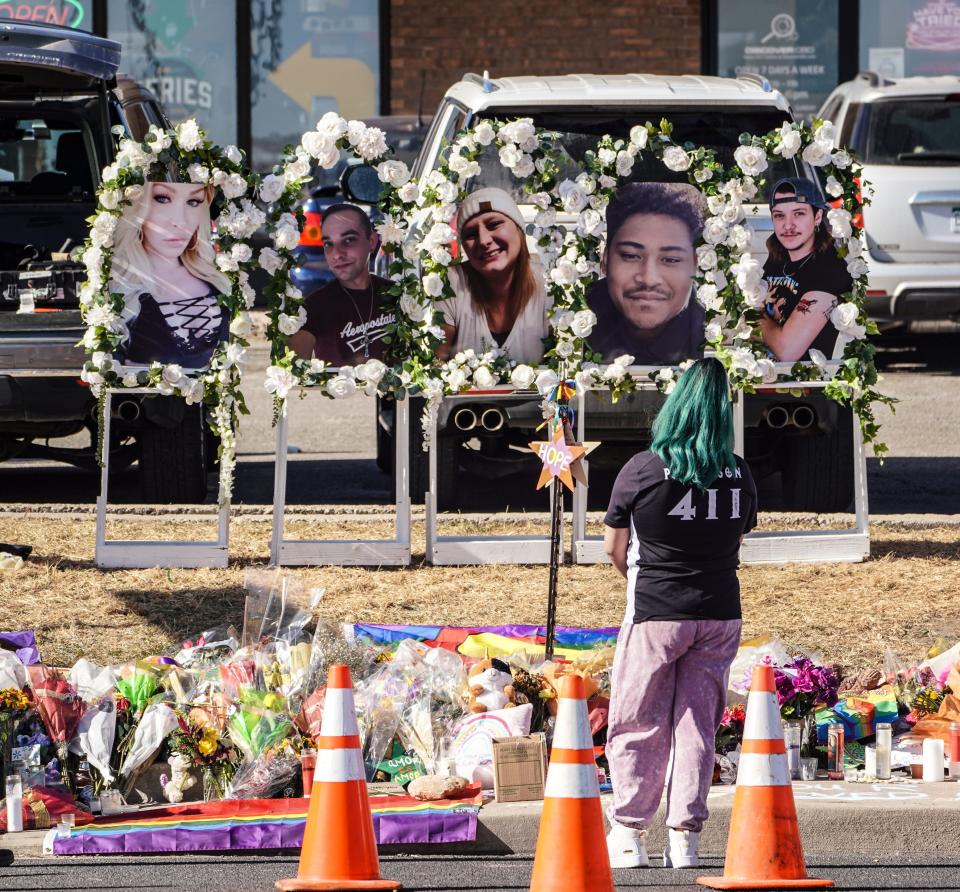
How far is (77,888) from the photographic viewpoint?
16.9ft

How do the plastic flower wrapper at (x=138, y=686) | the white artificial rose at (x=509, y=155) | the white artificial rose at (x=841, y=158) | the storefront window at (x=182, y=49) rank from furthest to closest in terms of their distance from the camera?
the storefront window at (x=182, y=49), the white artificial rose at (x=841, y=158), the white artificial rose at (x=509, y=155), the plastic flower wrapper at (x=138, y=686)

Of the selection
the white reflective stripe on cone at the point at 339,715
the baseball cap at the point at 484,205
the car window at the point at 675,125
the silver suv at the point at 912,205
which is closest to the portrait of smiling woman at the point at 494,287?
the baseball cap at the point at 484,205

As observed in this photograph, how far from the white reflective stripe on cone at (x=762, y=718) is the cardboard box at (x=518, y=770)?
0.95 meters

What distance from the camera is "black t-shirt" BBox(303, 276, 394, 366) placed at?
8633 mm

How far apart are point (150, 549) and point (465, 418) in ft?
5.14

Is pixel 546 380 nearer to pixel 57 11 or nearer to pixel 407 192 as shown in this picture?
pixel 407 192

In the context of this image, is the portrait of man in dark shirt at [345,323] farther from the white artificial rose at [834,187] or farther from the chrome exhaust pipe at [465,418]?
the white artificial rose at [834,187]

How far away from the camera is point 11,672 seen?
6.26 meters

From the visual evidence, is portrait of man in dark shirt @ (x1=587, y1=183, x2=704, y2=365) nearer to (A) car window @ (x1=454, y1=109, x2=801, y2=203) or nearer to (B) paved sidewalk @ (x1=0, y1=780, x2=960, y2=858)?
(A) car window @ (x1=454, y1=109, x2=801, y2=203)

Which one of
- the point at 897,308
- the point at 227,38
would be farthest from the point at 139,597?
the point at 227,38

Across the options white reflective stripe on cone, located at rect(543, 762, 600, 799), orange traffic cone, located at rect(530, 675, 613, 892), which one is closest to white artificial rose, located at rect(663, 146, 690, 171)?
orange traffic cone, located at rect(530, 675, 613, 892)

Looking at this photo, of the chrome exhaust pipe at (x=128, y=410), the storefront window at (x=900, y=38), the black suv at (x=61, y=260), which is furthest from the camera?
the storefront window at (x=900, y=38)

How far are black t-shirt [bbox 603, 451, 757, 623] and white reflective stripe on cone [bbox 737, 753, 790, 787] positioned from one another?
17.0 inches

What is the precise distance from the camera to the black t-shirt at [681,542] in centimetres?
534
